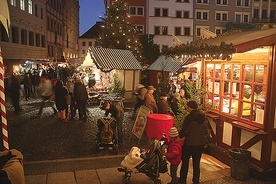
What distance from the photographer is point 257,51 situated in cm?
665

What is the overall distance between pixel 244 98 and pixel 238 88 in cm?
35

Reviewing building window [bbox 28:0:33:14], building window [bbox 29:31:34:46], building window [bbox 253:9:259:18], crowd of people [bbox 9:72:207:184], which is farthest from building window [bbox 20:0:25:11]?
building window [bbox 253:9:259:18]

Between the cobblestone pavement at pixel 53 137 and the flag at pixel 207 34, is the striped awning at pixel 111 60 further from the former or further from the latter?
the flag at pixel 207 34

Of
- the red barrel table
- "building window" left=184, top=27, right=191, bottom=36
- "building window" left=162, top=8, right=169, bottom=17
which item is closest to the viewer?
the red barrel table

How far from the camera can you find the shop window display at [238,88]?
21.4 ft

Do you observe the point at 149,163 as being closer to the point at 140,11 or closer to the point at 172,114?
the point at 172,114

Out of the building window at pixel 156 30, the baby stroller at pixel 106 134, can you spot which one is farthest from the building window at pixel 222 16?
the baby stroller at pixel 106 134

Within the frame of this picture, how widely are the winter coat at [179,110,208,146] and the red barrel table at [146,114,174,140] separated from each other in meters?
2.00

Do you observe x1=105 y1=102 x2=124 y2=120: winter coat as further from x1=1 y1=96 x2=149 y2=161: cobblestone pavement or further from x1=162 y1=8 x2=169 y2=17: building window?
x1=162 y1=8 x2=169 y2=17: building window

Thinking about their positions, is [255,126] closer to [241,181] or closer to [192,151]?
[241,181]

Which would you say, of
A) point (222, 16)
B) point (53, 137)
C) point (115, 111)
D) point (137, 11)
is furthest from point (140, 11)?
point (115, 111)

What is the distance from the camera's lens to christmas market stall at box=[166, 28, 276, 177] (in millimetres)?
6113

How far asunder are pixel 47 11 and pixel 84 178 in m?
36.8

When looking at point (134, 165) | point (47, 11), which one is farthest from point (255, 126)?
point (47, 11)
